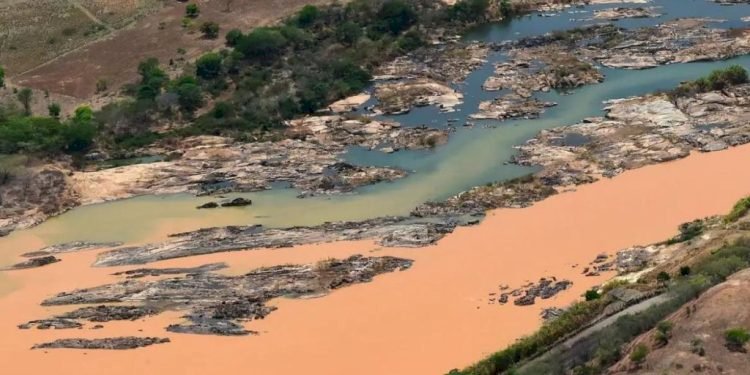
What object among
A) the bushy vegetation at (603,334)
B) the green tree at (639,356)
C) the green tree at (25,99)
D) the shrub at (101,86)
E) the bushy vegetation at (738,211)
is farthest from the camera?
the shrub at (101,86)

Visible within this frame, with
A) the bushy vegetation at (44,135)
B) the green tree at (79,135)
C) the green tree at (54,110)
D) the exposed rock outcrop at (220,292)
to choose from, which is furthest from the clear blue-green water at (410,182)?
the green tree at (54,110)

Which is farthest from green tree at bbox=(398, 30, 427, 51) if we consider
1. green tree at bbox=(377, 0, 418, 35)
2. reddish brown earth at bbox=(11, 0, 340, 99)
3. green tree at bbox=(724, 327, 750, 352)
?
green tree at bbox=(724, 327, 750, 352)

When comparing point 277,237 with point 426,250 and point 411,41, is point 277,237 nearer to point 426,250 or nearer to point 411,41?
point 426,250

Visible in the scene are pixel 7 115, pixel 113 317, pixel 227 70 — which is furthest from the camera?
pixel 227 70

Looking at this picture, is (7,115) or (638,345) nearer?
(638,345)

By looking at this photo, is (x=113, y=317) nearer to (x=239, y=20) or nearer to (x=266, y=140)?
(x=266, y=140)

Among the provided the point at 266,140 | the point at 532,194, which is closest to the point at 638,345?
the point at 532,194

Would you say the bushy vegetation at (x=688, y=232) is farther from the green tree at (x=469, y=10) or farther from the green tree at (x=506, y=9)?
the green tree at (x=506, y=9)
